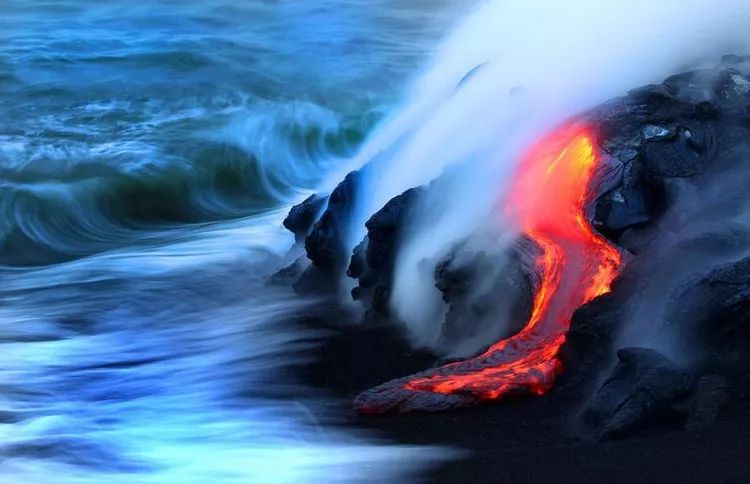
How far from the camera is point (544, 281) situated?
168 inches

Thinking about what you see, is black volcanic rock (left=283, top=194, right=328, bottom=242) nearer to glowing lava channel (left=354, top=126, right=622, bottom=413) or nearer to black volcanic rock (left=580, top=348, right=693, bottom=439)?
glowing lava channel (left=354, top=126, right=622, bottom=413)

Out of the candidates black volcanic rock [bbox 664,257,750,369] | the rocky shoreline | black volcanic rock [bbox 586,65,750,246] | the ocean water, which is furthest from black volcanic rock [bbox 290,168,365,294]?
black volcanic rock [bbox 664,257,750,369]

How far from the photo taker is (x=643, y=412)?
3.40 m

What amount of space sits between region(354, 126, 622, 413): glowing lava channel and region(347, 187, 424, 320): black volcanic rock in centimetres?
58

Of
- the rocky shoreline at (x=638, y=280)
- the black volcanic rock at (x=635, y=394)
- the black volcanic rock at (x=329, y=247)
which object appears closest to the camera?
the black volcanic rock at (x=635, y=394)

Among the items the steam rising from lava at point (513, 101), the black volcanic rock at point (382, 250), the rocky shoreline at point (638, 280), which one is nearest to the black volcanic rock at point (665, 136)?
the rocky shoreline at point (638, 280)

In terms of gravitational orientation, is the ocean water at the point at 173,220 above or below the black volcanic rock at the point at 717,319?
above

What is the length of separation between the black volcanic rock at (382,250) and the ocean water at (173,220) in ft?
1.57

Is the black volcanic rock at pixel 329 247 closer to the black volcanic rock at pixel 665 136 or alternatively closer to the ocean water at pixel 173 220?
the ocean water at pixel 173 220

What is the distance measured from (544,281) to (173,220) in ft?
17.2

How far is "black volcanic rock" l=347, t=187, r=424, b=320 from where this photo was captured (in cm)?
504

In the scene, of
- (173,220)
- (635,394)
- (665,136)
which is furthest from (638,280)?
(173,220)

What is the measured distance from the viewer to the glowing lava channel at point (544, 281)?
149 inches

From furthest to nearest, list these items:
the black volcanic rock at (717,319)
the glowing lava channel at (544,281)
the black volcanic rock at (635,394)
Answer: the glowing lava channel at (544,281), the black volcanic rock at (717,319), the black volcanic rock at (635,394)
